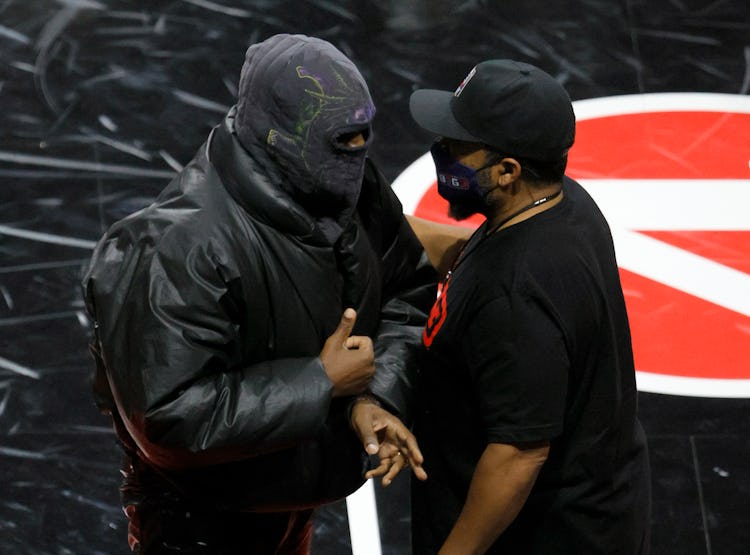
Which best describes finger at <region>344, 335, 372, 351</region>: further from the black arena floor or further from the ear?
the black arena floor

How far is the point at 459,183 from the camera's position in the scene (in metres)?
2.50

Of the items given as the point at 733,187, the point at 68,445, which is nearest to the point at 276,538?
the point at 68,445

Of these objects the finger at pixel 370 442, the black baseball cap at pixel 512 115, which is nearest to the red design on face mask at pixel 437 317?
the finger at pixel 370 442

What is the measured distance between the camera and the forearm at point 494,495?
2455mm

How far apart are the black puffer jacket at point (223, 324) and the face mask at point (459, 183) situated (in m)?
0.23

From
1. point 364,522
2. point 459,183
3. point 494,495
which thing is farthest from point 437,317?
point 364,522

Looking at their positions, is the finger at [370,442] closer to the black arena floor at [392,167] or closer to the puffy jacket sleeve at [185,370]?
the puffy jacket sleeve at [185,370]

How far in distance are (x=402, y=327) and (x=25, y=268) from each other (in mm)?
2172

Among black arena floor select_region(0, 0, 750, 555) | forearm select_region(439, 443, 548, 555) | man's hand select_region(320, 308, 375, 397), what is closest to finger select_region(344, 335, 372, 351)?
man's hand select_region(320, 308, 375, 397)

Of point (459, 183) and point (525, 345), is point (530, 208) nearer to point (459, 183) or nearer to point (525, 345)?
point (459, 183)

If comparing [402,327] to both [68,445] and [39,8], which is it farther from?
[39,8]

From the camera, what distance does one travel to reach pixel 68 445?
3916 mm

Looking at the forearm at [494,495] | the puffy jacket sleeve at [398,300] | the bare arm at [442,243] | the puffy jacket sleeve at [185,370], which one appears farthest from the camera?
the bare arm at [442,243]

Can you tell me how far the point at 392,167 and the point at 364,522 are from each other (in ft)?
5.66
